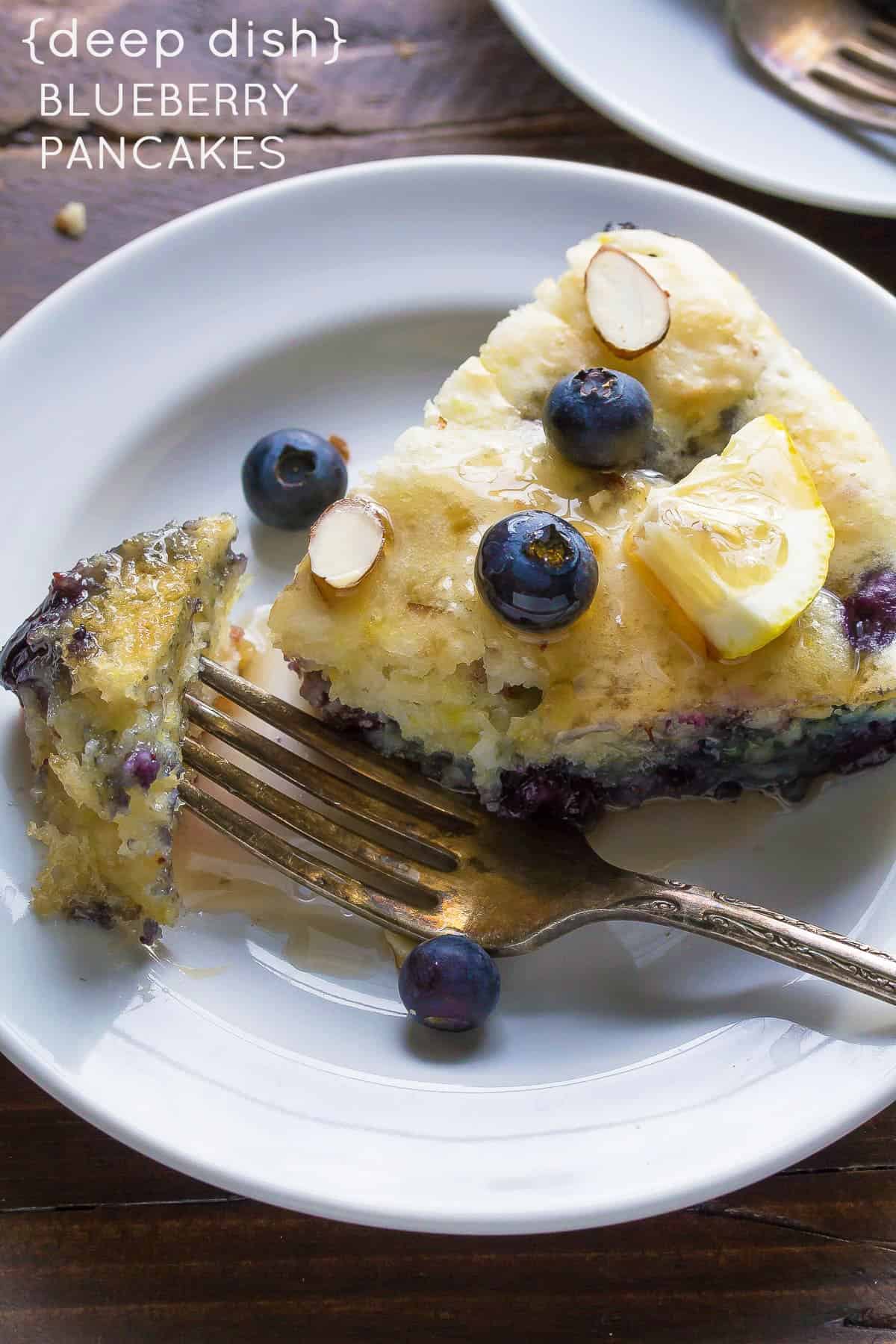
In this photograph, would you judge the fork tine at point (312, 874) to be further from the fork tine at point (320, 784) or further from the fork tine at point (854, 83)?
the fork tine at point (854, 83)

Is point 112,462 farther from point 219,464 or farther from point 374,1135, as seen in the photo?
point 374,1135

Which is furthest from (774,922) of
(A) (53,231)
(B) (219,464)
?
(A) (53,231)

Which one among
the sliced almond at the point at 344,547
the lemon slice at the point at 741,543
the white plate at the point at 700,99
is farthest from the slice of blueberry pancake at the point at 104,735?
the white plate at the point at 700,99

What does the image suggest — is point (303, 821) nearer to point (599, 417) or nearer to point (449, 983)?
point (449, 983)

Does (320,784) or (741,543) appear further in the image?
(320,784)

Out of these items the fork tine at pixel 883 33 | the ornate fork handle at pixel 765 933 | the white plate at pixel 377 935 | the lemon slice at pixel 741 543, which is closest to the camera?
the white plate at pixel 377 935

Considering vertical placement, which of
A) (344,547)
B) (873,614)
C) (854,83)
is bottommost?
(344,547)

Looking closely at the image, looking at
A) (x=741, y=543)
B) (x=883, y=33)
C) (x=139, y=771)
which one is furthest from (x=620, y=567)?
(x=883, y=33)
